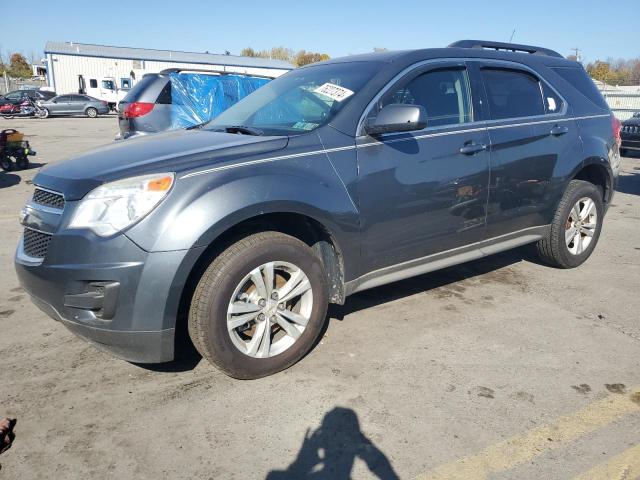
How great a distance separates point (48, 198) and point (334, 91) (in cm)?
186

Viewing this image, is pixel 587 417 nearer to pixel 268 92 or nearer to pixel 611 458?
pixel 611 458

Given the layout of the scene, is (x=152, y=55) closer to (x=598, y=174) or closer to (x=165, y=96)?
(x=165, y=96)

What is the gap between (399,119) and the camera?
9.89 ft

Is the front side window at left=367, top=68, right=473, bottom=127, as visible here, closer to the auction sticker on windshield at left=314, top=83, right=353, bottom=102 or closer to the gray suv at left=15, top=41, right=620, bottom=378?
the gray suv at left=15, top=41, right=620, bottom=378

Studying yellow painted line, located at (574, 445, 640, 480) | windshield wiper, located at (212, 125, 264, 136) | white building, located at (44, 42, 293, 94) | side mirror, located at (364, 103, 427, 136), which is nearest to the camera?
yellow painted line, located at (574, 445, 640, 480)

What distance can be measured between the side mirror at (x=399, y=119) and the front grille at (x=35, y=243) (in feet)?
6.37

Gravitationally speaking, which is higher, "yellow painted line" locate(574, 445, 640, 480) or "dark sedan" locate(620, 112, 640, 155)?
"dark sedan" locate(620, 112, 640, 155)

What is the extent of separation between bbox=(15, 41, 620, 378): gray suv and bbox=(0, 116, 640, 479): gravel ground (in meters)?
0.30

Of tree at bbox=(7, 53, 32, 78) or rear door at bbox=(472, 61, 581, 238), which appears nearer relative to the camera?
rear door at bbox=(472, 61, 581, 238)

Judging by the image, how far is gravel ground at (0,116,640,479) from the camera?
2258 mm

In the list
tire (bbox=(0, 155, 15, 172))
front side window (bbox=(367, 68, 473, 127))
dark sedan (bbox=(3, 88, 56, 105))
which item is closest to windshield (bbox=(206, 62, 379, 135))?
front side window (bbox=(367, 68, 473, 127))

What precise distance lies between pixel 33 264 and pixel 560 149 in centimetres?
392

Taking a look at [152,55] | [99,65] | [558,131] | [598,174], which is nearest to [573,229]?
[598,174]

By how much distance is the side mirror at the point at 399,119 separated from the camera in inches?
119
